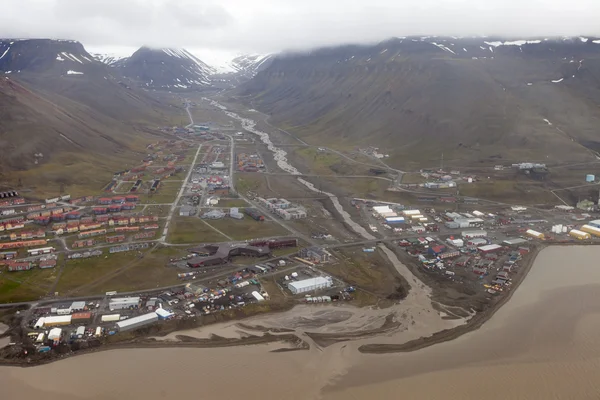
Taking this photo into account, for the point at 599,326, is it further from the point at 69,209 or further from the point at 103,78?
the point at 103,78

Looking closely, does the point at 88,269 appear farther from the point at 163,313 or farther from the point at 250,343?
the point at 250,343

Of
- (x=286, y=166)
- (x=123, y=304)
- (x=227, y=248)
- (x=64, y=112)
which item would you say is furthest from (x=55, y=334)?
(x=64, y=112)

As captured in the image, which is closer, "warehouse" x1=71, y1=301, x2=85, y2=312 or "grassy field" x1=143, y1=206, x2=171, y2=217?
"warehouse" x1=71, y1=301, x2=85, y2=312

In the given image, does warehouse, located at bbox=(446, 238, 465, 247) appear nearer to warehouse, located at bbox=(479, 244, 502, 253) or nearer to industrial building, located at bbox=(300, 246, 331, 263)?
warehouse, located at bbox=(479, 244, 502, 253)

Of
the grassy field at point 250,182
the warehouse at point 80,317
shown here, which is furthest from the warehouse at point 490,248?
the warehouse at point 80,317

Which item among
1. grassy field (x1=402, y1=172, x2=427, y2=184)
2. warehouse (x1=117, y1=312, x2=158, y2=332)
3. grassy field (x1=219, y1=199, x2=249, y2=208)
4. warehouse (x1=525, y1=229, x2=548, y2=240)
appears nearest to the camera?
warehouse (x1=117, y1=312, x2=158, y2=332)

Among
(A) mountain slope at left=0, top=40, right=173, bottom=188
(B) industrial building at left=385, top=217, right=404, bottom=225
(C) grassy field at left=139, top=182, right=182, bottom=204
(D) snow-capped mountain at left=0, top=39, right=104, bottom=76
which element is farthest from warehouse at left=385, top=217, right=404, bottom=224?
(D) snow-capped mountain at left=0, top=39, right=104, bottom=76

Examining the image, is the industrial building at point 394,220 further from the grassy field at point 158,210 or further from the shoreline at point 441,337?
the grassy field at point 158,210
